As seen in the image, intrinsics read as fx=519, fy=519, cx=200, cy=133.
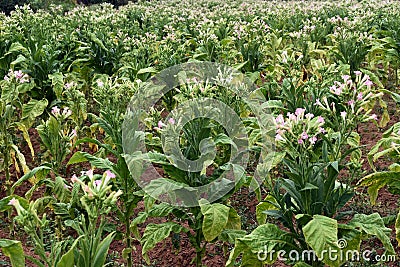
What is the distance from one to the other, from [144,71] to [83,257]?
4.11 meters

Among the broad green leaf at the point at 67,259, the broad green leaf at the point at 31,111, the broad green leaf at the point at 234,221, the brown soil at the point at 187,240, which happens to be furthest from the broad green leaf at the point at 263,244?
the broad green leaf at the point at 31,111

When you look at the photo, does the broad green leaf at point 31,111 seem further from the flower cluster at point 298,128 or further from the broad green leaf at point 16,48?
the flower cluster at point 298,128

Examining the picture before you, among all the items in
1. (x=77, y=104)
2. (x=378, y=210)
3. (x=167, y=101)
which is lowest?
(x=378, y=210)

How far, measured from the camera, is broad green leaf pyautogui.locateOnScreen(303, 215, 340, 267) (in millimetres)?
2893

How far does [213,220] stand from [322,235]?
788 millimetres

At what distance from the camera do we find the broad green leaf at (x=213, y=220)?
3400 mm

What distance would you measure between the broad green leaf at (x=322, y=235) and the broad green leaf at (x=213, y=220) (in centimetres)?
65

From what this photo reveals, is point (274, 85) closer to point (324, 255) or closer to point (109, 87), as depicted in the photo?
point (109, 87)

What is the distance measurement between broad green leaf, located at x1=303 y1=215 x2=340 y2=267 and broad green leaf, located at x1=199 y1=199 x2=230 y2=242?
25.6 inches

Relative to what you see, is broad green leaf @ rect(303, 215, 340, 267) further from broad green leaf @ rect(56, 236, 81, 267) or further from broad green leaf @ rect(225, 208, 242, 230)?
broad green leaf @ rect(56, 236, 81, 267)

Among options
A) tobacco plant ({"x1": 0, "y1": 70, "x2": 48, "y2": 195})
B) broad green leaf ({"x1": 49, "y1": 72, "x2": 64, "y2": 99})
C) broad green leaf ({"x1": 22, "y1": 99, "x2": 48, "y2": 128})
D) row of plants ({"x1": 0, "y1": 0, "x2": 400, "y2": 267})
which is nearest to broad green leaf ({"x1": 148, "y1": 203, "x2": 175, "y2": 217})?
row of plants ({"x1": 0, "y1": 0, "x2": 400, "y2": 267})

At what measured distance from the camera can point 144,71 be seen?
6586 millimetres

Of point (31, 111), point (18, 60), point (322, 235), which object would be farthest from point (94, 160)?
point (18, 60)

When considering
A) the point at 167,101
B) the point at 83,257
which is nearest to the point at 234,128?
the point at 167,101
